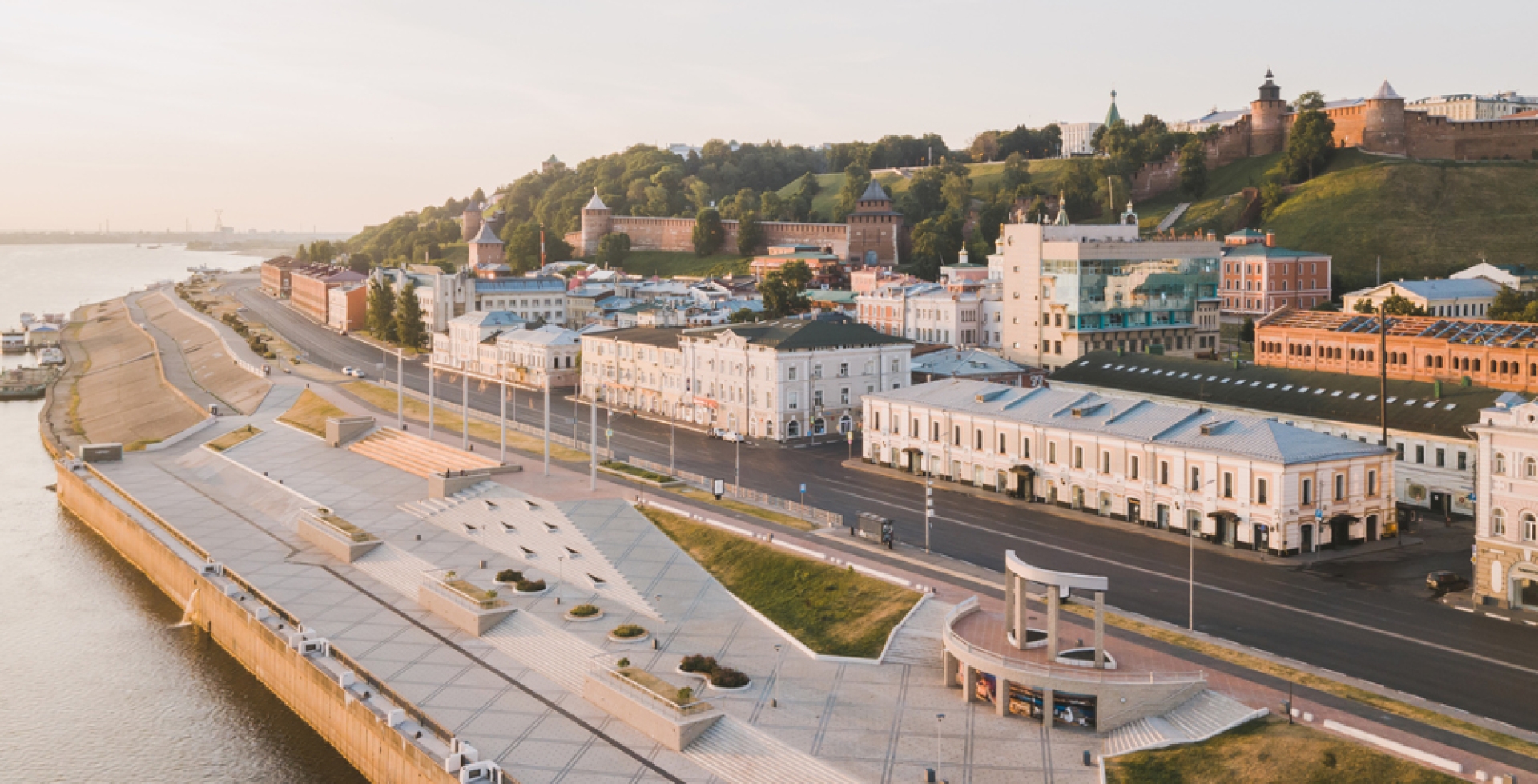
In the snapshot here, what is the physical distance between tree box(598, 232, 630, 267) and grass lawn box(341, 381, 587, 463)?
79635mm

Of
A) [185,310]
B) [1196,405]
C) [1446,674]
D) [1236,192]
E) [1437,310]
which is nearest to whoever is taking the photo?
[1446,674]

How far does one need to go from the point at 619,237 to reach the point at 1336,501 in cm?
14447

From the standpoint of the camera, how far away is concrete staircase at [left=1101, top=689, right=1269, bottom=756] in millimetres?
32312

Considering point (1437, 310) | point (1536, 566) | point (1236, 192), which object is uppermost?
point (1236, 192)

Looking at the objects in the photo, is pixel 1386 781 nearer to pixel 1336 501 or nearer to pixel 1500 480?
pixel 1500 480

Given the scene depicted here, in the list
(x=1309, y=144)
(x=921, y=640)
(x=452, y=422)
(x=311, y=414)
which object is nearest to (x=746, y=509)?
(x=921, y=640)

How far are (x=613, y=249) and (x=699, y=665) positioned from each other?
152749mm

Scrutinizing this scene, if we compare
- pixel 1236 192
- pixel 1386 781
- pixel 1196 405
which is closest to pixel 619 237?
pixel 1236 192

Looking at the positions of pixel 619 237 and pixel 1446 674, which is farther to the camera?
pixel 619 237

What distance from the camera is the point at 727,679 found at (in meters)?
37.6

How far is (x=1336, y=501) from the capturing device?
53469mm

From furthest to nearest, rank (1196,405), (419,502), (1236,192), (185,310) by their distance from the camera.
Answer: (185,310) → (1236,192) → (1196,405) → (419,502)

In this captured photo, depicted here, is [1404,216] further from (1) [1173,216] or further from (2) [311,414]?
(2) [311,414]

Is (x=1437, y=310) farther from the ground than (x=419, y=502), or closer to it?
farther from the ground
